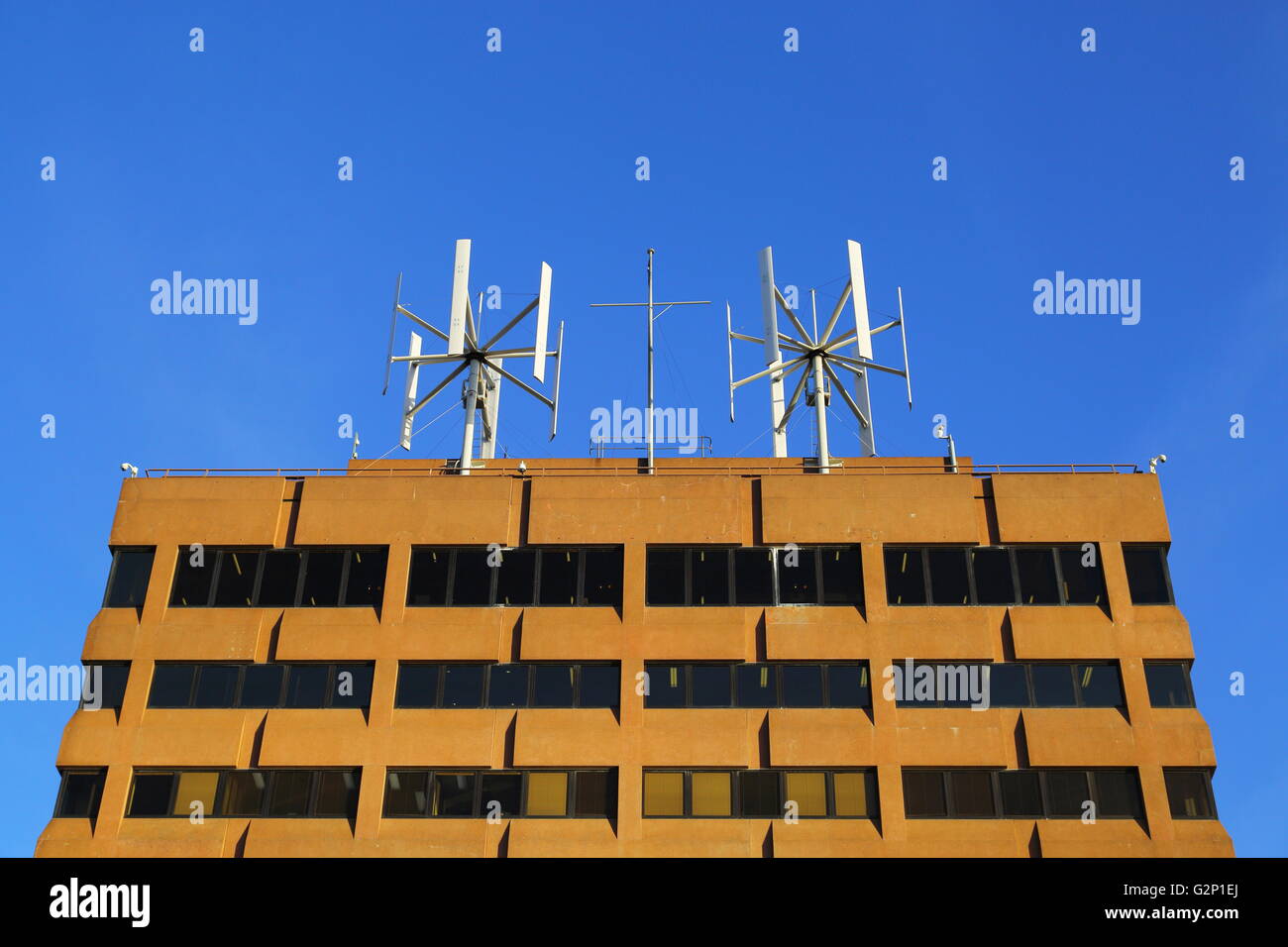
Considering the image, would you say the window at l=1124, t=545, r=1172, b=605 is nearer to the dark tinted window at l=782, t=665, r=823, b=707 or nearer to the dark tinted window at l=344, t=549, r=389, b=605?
the dark tinted window at l=782, t=665, r=823, b=707

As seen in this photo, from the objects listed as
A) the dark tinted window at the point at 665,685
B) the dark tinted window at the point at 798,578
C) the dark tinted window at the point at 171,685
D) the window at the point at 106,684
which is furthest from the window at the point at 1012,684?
the window at the point at 106,684

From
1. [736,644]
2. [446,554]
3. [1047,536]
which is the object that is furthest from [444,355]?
[1047,536]

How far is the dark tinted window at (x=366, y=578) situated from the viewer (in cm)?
3866

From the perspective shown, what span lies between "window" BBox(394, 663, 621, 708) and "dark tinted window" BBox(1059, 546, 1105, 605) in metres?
14.5

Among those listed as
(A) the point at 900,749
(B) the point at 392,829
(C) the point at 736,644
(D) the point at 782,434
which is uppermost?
(D) the point at 782,434

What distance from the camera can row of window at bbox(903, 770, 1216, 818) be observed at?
35094 millimetres

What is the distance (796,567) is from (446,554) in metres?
11.3

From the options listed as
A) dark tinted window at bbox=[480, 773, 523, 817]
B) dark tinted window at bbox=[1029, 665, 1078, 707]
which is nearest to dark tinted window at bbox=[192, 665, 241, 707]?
dark tinted window at bbox=[480, 773, 523, 817]

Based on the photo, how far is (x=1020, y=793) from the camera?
3534cm

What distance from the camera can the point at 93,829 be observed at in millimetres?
35500

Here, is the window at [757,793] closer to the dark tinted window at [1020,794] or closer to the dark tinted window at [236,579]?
the dark tinted window at [1020,794]
